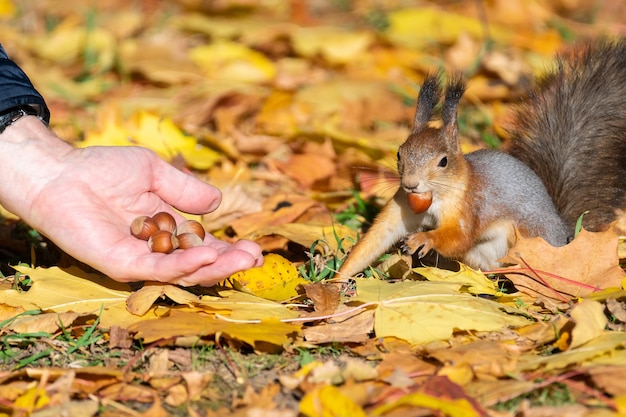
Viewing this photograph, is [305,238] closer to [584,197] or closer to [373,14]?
[584,197]

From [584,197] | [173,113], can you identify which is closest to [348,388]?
[584,197]

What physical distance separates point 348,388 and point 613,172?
1.14 metres

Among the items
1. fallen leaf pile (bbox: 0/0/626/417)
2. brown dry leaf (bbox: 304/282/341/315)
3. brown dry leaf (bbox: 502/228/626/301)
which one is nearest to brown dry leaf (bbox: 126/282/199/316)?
fallen leaf pile (bbox: 0/0/626/417)

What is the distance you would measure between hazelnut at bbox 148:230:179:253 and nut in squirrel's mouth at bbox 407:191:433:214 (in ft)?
1.88

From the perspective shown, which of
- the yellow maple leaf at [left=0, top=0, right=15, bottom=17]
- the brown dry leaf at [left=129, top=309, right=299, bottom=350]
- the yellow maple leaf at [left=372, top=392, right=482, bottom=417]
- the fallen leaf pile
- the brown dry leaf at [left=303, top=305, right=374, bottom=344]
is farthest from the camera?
the yellow maple leaf at [left=0, top=0, right=15, bottom=17]

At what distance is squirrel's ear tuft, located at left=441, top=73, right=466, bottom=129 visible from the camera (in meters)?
2.04

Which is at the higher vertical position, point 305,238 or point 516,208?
point 516,208

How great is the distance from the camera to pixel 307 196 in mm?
2670

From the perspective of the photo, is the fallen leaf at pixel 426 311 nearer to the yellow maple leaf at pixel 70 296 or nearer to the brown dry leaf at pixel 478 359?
the brown dry leaf at pixel 478 359

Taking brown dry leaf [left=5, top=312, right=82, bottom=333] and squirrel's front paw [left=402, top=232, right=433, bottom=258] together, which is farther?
squirrel's front paw [left=402, top=232, right=433, bottom=258]

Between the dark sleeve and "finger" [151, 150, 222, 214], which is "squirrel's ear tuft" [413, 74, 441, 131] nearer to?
"finger" [151, 150, 222, 214]

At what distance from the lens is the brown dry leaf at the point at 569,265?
1900 mm

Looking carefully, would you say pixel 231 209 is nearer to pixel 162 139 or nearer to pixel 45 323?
pixel 162 139

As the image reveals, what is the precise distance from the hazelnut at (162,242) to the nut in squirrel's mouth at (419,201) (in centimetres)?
57
